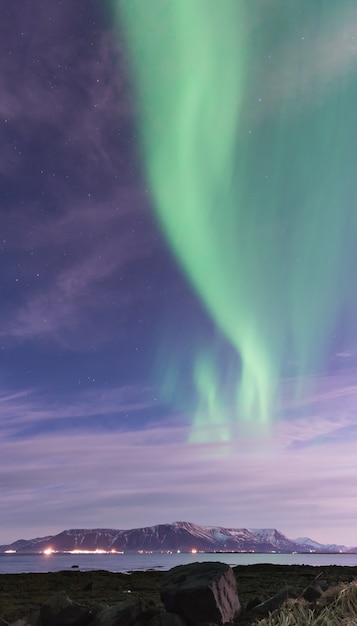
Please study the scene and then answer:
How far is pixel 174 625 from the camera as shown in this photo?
12.3 metres

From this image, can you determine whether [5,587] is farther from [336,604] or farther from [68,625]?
[336,604]

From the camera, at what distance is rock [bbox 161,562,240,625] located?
42.3 ft

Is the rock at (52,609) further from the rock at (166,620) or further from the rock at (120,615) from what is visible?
the rock at (166,620)

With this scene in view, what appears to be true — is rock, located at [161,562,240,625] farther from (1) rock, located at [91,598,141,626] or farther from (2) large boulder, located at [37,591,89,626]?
(2) large boulder, located at [37,591,89,626]

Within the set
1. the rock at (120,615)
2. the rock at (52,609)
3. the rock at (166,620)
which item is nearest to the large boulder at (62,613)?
the rock at (52,609)

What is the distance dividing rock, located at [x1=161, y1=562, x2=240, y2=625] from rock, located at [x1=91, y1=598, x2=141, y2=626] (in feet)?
3.32

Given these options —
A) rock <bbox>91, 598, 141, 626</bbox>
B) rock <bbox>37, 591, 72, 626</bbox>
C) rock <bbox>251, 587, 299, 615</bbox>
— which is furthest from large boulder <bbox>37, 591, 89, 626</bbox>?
rock <bbox>251, 587, 299, 615</bbox>

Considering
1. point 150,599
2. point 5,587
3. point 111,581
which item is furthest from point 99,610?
point 111,581

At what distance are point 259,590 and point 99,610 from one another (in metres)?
16.4

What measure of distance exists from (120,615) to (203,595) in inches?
78.1

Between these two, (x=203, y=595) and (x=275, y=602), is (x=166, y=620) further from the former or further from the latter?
(x=275, y=602)

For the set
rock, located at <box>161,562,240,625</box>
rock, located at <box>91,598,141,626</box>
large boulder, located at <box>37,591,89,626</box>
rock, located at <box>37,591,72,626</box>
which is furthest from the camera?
rock, located at <box>37,591,72,626</box>

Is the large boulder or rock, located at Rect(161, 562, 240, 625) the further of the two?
the large boulder

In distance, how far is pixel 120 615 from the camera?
12.6 metres
